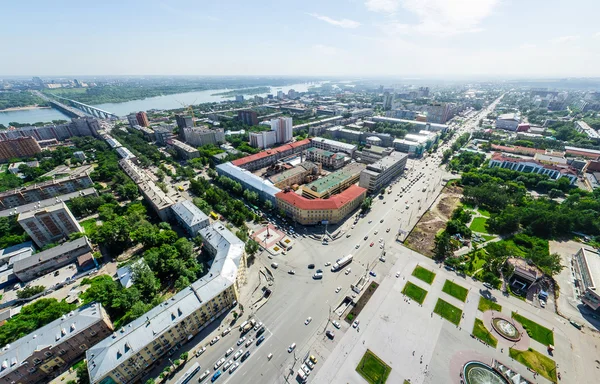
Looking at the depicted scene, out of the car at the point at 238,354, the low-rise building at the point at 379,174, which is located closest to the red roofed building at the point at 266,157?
the low-rise building at the point at 379,174

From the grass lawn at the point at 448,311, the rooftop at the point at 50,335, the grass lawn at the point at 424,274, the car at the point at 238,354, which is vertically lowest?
the grass lawn at the point at 424,274

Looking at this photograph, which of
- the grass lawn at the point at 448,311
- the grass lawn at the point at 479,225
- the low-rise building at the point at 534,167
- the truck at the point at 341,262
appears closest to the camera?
the grass lawn at the point at 448,311

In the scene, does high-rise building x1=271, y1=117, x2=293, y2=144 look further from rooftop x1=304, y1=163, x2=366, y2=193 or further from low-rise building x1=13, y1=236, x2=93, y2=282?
low-rise building x1=13, y1=236, x2=93, y2=282

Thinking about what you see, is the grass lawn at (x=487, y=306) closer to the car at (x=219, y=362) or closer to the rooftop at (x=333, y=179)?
the rooftop at (x=333, y=179)

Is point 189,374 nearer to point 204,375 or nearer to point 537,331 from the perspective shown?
point 204,375

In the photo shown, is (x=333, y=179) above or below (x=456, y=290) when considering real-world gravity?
above

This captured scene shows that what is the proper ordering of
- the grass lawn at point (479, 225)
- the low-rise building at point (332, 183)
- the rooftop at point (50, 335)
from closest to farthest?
the rooftop at point (50, 335), the grass lawn at point (479, 225), the low-rise building at point (332, 183)

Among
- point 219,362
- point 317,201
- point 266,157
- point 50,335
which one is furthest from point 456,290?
point 266,157
